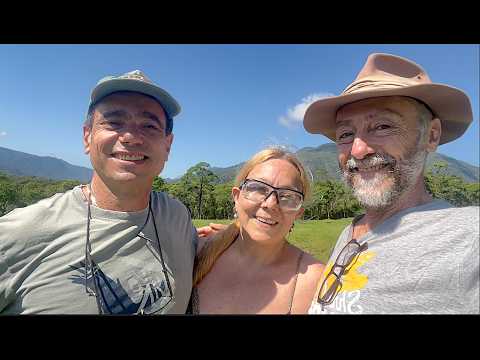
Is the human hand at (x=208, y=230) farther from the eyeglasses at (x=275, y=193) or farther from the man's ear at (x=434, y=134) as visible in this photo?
the man's ear at (x=434, y=134)

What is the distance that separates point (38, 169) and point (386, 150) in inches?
3513

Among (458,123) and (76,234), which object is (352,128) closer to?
(458,123)

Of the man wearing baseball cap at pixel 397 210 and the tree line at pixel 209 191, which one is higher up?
the man wearing baseball cap at pixel 397 210

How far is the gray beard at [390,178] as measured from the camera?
2096mm

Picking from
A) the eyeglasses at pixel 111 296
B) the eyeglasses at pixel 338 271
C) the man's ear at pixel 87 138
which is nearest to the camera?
the eyeglasses at pixel 338 271

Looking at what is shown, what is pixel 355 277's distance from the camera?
1.83 metres

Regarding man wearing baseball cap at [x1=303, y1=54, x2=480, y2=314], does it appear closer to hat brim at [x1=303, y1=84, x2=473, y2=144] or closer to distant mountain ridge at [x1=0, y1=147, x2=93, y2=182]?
hat brim at [x1=303, y1=84, x2=473, y2=144]

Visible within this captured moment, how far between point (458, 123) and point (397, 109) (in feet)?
2.31

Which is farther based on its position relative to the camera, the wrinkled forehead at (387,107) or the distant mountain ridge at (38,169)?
the distant mountain ridge at (38,169)

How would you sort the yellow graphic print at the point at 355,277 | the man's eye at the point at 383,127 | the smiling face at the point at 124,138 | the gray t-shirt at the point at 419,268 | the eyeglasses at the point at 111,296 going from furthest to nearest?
1. the smiling face at the point at 124,138
2. the man's eye at the point at 383,127
3. the eyeglasses at the point at 111,296
4. the yellow graphic print at the point at 355,277
5. the gray t-shirt at the point at 419,268

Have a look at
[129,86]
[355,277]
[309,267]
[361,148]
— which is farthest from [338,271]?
[129,86]

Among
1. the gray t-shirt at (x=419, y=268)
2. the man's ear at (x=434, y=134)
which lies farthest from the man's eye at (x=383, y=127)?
the gray t-shirt at (x=419, y=268)
